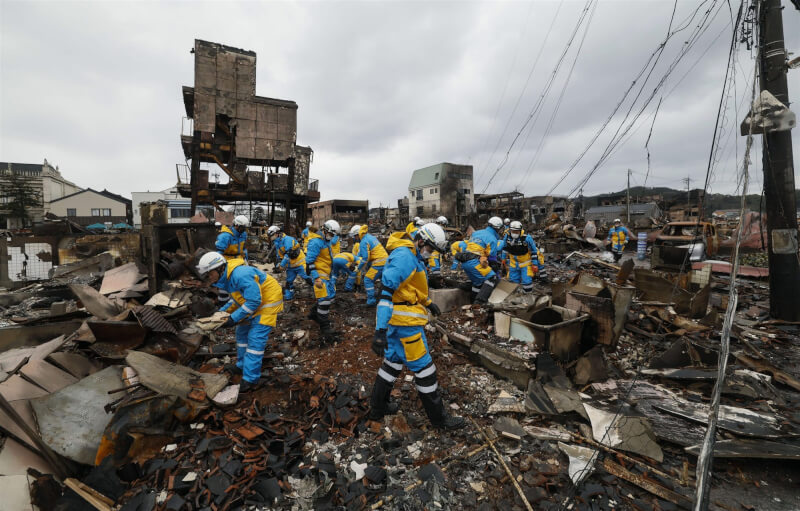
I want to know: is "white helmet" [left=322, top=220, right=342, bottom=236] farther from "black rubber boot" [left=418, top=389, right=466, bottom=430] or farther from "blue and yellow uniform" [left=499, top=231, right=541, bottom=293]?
"black rubber boot" [left=418, top=389, right=466, bottom=430]

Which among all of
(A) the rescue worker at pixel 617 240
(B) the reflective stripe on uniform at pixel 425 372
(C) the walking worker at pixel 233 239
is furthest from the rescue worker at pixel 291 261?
(A) the rescue worker at pixel 617 240

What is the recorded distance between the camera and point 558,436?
2885 mm

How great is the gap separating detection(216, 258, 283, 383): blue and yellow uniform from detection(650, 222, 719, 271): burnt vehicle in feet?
28.8

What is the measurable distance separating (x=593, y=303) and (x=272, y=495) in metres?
4.53

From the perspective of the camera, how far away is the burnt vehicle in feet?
26.1

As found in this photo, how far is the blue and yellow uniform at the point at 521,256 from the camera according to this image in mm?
7152

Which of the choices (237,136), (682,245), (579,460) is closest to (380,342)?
(579,460)

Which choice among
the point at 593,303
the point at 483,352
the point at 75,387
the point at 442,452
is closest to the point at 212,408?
the point at 75,387

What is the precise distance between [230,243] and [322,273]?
123 inches

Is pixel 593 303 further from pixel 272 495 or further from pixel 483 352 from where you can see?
pixel 272 495

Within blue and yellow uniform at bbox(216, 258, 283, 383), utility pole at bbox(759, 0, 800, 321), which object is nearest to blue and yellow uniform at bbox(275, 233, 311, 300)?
blue and yellow uniform at bbox(216, 258, 283, 383)

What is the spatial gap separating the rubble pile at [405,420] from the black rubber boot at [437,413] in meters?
0.10

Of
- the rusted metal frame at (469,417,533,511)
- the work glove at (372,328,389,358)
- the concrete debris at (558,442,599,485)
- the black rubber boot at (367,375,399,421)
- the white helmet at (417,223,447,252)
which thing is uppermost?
the white helmet at (417,223,447,252)

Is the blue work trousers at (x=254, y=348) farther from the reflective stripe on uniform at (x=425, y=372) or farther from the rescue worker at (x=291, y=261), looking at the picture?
the rescue worker at (x=291, y=261)
